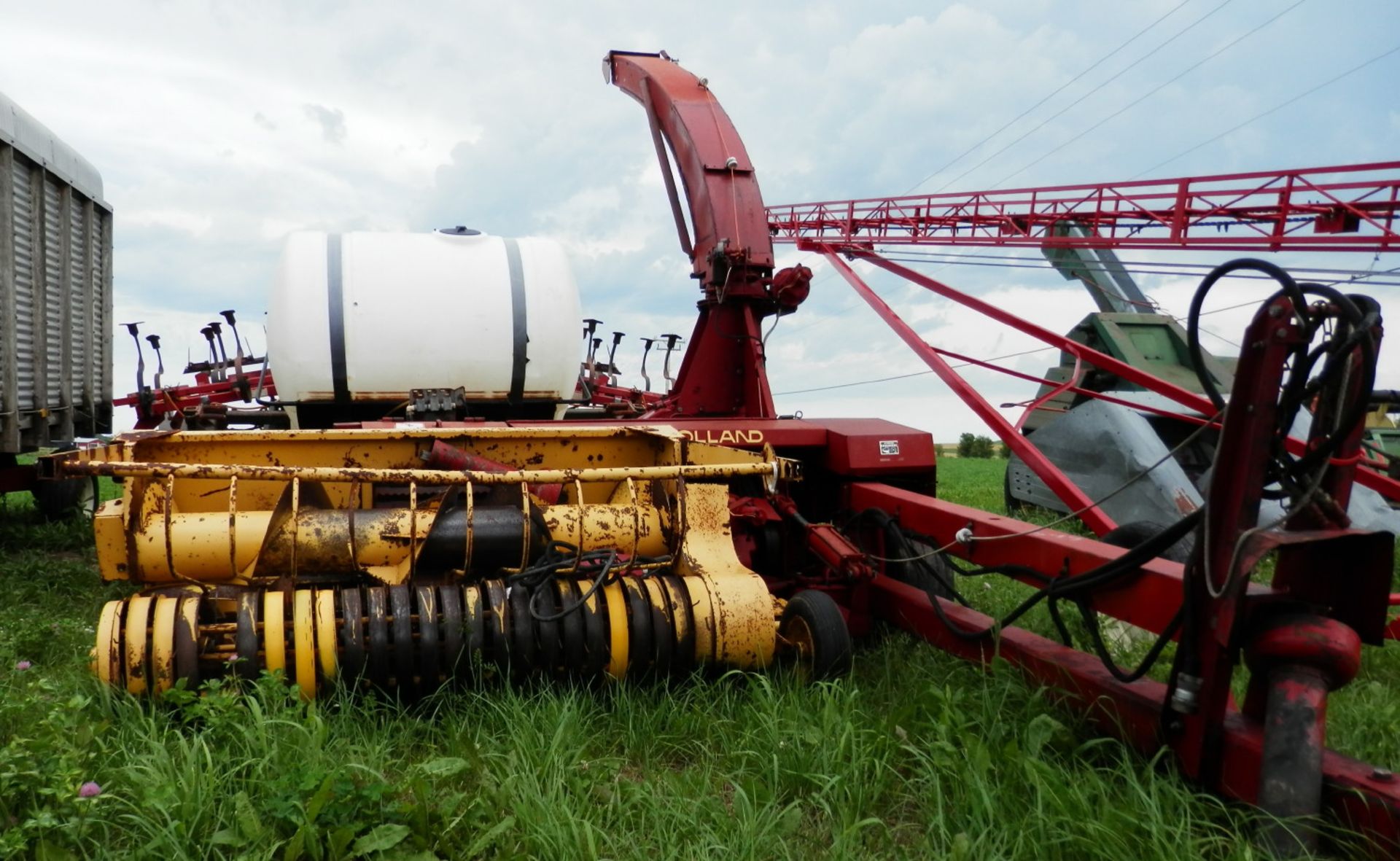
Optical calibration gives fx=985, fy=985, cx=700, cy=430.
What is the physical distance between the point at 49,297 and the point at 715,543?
6.21 metres

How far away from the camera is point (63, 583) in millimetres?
5523

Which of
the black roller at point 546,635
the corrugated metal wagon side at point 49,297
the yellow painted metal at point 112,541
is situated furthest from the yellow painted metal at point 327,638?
the corrugated metal wagon side at point 49,297

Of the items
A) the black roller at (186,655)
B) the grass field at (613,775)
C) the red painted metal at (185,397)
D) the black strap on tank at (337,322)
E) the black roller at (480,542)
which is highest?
the black strap on tank at (337,322)

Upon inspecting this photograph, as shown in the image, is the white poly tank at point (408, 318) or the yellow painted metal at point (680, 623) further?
the white poly tank at point (408, 318)

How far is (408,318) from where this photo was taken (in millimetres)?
5488

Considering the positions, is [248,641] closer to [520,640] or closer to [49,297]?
[520,640]

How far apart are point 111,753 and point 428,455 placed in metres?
1.55

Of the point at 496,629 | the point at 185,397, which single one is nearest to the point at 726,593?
the point at 496,629

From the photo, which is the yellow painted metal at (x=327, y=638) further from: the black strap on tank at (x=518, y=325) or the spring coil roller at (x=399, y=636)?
the black strap on tank at (x=518, y=325)

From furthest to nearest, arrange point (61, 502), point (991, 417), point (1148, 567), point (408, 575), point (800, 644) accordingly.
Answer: point (61, 502) → point (991, 417) → point (800, 644) → point (408, 575) → point (1148, 567)

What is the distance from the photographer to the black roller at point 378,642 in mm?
2969

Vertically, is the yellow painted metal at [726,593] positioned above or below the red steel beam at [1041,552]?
below

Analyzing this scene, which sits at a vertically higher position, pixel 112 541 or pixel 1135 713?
pixel 112 541

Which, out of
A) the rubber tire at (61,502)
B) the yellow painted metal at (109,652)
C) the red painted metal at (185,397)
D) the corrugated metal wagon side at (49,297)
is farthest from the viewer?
the rubber tire at (61,502)
